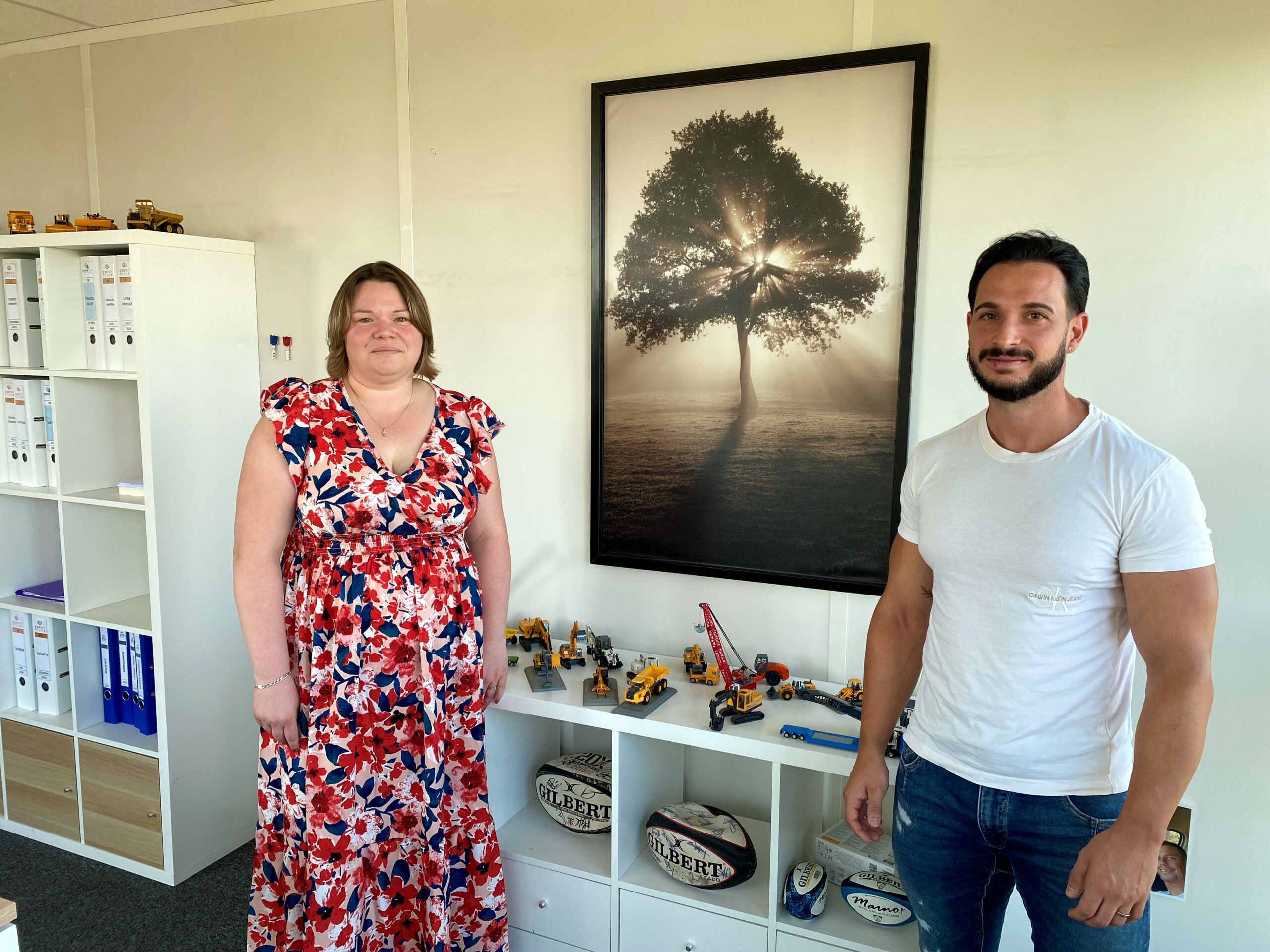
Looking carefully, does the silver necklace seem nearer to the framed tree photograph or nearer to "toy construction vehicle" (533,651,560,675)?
the framed tree photograph

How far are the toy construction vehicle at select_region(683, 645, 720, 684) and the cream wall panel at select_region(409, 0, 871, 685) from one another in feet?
0.44

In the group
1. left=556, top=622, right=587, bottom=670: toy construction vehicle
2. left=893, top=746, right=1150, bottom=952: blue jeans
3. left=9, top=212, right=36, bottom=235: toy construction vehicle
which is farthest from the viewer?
left=9, top=212, right=36, bottom=235: toy construction vehicle

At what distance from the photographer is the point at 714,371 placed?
2.26 m

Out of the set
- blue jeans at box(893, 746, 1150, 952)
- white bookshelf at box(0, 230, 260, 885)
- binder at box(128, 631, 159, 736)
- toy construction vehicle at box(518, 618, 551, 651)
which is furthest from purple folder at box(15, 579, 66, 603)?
blue jeans at box(893, 746, 1150, 952)

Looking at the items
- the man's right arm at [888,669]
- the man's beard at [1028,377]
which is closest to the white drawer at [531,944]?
the man's right arm at [888,669]

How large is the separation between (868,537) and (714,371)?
1.81 ft

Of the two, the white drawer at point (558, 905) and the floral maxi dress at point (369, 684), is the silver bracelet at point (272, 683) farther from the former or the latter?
the white drawer at point (558, 905)

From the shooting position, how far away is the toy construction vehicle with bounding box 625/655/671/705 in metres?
2.07

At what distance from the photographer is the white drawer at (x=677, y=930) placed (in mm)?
1984

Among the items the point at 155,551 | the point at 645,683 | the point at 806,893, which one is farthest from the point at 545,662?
the point at 155,551

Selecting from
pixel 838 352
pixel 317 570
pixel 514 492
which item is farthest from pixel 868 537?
pixel 317 570

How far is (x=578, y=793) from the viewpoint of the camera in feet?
7.41

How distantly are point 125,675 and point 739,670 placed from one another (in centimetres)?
189

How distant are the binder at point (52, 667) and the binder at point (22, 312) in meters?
0.80
